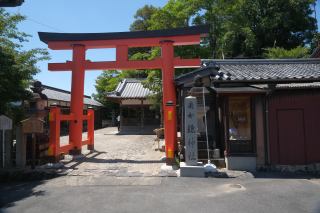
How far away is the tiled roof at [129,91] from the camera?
19.0 meters

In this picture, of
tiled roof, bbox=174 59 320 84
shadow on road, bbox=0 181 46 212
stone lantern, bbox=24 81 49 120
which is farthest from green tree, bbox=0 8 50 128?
tiled roof, bbox=174 59 320 84

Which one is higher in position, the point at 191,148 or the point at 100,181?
the point at 191,148

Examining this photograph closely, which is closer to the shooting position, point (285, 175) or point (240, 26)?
point (285, 175)

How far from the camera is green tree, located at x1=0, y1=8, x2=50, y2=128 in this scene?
6.17 m

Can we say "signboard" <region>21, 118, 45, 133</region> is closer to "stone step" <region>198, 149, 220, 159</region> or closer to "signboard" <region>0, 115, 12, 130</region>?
"signboard" <region>0, 115, 12, 130</region>

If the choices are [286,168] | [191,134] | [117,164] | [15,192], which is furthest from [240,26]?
[15,192]

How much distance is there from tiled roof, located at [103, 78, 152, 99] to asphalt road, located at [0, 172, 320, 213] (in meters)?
13.6

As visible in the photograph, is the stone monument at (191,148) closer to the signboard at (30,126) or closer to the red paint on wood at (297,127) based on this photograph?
the red paint on wood at (297,127)

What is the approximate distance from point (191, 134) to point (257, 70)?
4.77 metres

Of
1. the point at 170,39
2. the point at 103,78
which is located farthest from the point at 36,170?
the point at 103,78

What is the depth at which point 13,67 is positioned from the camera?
636cm

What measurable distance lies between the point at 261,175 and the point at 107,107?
25810 millimetres

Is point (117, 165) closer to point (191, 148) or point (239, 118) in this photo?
point (191, 148)

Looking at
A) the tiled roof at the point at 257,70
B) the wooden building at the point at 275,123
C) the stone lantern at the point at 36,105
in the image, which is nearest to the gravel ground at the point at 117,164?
the stone lantern at the point at 36,105
